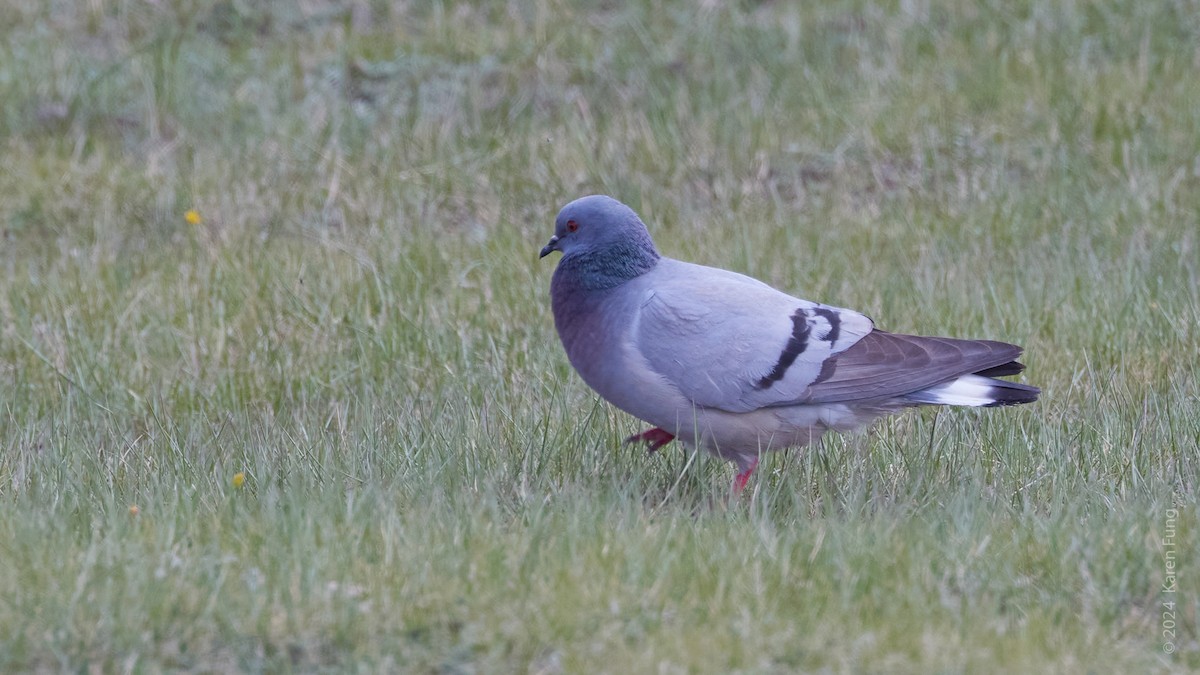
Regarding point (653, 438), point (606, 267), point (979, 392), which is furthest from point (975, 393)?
point (606, 267)

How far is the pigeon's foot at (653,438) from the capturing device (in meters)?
4.46

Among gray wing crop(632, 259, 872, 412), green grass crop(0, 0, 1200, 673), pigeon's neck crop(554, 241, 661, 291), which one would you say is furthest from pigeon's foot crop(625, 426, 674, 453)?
pigeon's neck crop(554, 241, 661, 291)

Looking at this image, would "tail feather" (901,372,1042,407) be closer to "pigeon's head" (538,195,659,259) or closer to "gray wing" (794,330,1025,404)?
"gray wing" (794,330,1025,404)

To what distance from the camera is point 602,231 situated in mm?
4414

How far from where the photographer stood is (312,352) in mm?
5707

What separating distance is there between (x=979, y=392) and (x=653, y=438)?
1.02 meters

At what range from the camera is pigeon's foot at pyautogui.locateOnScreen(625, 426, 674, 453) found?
14.6 ft

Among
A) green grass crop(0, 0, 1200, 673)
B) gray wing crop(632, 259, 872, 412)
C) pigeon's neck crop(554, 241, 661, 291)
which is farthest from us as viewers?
pigeon's neck crop(554, 241, 661, 291)

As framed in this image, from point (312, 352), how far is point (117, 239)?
1.65 m

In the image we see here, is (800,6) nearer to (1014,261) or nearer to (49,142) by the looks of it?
(1014,261)

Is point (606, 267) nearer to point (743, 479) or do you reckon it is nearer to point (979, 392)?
point (743, 479)

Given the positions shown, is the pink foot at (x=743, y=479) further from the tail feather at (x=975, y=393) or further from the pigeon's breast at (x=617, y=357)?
the tail feather at (x=975, y=393)

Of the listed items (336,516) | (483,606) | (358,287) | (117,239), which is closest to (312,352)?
(358,287)

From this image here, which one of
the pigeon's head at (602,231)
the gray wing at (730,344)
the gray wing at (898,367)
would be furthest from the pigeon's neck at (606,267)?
the gray wing at (898,367)
